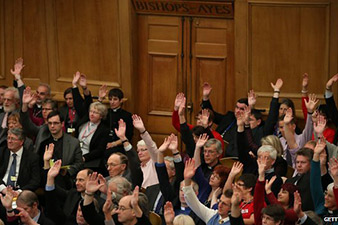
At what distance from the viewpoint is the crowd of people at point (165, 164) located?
789 centimetres

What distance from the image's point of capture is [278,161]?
9.21 metres

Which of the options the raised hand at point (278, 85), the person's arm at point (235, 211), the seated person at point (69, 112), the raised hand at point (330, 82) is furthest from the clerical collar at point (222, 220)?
the seated person at point (69, 112)

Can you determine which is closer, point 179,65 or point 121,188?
point 121,188

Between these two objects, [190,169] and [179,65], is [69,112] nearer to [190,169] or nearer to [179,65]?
[179,65]

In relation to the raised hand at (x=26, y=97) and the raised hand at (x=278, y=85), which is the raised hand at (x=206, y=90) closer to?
the raised hand at (x=278, y=85)

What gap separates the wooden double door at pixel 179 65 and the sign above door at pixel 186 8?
0.08m

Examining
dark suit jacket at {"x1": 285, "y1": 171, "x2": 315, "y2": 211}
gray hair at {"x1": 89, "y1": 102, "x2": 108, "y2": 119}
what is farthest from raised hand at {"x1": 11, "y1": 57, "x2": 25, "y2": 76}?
dark suit jacket at {"x1": 285, "y1": 171, "x2": 315, "y2": 211}

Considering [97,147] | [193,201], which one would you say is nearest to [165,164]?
[193,201]

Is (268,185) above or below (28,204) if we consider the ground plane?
above

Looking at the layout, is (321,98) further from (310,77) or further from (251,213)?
(251,213)

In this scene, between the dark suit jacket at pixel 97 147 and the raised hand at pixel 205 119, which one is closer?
the raised hand at pixel 205 119

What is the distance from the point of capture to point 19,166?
9.88 m

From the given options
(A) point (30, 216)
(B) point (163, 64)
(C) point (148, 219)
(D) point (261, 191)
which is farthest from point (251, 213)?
(B) point (163, 64)

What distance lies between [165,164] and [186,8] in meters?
3.35
